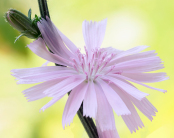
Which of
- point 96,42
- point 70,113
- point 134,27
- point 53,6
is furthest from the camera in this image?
point 134,27

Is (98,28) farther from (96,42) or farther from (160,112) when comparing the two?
(160,112)

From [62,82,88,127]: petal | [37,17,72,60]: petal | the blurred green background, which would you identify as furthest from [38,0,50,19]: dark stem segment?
the blurred green background

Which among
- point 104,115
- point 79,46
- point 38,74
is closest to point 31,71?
point 38,74

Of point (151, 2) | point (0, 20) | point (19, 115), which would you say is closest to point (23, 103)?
point (19, 115)

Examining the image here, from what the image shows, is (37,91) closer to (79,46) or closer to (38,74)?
(38,74)

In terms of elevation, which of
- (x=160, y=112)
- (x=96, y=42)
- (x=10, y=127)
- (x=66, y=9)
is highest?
(x=66, y=9)

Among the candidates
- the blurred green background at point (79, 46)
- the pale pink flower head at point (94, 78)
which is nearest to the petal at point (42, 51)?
the pale pink flower head at point (94, 78)

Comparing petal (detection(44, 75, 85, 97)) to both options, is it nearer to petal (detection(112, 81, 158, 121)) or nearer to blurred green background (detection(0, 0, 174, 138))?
petal (detection(112, 81, 158, 121))
